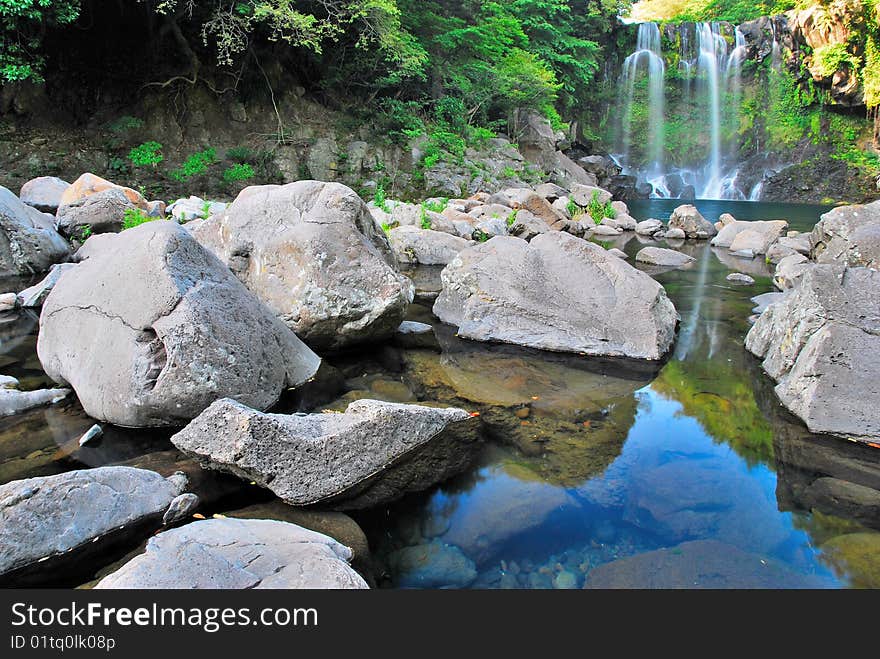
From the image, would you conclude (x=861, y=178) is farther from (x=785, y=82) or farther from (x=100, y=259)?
(x=100, y=259)

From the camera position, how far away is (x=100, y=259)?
4.07 meters

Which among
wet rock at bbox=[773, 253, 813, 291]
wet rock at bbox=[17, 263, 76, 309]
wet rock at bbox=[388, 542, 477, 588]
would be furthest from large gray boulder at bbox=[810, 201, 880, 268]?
wet rock at bbox=[17, 263, 76, 309]

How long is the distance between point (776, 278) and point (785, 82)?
26.2 m

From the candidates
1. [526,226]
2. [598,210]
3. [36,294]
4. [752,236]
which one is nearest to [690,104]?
[598,210]

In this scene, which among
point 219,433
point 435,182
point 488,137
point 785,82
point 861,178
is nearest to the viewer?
point 219,433

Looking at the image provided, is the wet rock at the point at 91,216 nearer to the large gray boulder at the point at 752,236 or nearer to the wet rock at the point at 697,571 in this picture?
the wet rock at the point at 697,571

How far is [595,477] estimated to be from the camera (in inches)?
132

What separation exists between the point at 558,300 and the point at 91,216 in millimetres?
8276

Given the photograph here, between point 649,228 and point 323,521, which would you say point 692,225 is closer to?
point 649,228

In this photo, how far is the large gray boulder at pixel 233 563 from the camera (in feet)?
6.09

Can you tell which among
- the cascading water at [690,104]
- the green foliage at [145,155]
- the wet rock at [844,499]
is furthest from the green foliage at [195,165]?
the cascading water at [690,104]

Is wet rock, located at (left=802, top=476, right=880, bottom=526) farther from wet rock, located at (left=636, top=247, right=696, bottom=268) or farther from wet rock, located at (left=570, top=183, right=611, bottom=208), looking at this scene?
wet rock, located at (left=570, top=183, right=611, bottom=208)

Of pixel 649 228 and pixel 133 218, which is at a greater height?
pixel 133 218
